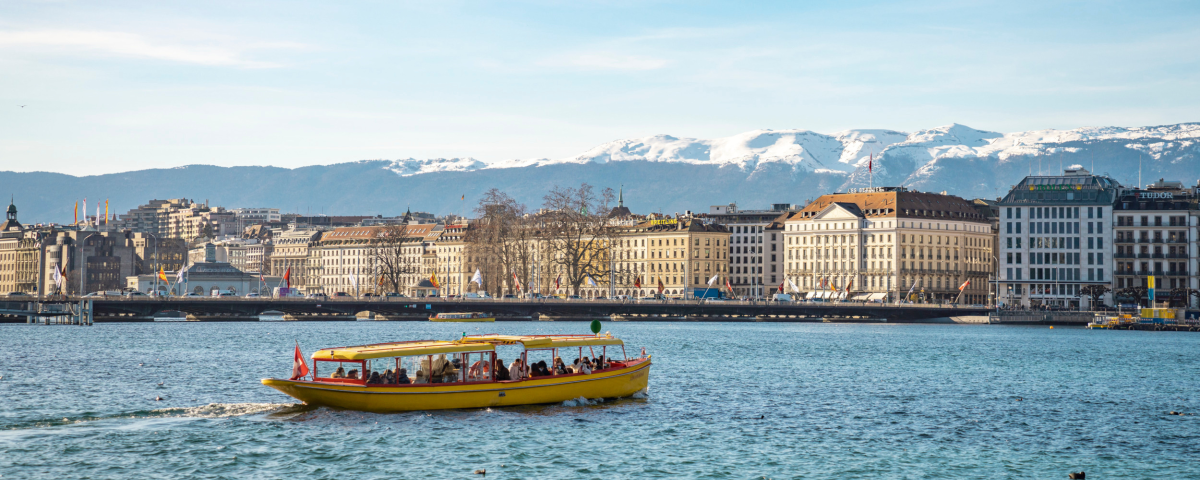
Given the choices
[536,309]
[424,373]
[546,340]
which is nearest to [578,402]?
[546,340]

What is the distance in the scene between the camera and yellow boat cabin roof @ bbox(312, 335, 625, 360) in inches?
1912

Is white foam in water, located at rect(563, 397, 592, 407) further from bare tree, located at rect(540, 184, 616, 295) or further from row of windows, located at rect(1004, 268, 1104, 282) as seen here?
row of windows, located at rect(1004, 268, 1104, 282)

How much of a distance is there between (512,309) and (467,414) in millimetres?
108336

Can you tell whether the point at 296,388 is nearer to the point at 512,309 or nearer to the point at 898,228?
the point at 512,309

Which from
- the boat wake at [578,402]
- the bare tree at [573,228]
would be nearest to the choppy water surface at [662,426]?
the boat wake at [578,402]

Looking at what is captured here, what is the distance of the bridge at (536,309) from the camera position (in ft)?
466

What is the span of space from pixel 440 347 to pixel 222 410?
843cm

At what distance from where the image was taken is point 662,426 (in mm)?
48625

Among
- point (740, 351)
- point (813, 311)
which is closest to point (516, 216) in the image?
point (813, 311)

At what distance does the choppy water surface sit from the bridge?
58188 millimetres

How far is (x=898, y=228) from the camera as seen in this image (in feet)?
649

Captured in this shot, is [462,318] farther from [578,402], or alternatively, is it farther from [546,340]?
[578,402]

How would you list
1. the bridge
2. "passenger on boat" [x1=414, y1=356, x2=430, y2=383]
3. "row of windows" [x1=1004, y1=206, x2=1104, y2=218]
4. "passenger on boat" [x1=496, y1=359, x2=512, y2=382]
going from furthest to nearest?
"row of windows" [x1=1004, y1=206, x2=1104, y2=218] → the bridge → "passenger on boat" [x1=496, y1=359, x2=512, y2=382] → "passenger on boat" [x1=414, y1=356, x2=430, y2=383]

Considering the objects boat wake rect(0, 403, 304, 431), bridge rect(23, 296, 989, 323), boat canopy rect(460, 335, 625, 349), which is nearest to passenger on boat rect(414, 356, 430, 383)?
boat canopy rect(460, 335, 625, 349)
